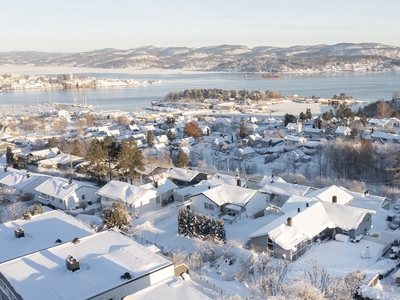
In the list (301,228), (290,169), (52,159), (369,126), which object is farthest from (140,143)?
(301,228)

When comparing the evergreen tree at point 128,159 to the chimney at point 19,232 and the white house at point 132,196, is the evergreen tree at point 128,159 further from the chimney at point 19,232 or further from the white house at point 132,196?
the chimney at point 19,232

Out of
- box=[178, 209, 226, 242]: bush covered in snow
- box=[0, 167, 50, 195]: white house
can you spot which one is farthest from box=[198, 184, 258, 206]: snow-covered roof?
box=[0, 167, 50, 195]: white house

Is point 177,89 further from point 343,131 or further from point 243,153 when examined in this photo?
point 243,153

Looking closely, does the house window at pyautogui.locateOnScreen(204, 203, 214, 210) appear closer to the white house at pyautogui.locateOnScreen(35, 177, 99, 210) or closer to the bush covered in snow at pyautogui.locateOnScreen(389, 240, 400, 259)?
the white house at pyautogui.locateOnScreen(35, 177, 99, 210)

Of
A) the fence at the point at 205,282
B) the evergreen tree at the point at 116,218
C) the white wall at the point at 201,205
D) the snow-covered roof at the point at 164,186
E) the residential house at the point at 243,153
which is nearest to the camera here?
the fence at the point at 205,282

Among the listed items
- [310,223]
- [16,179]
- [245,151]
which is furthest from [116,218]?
[245,151]

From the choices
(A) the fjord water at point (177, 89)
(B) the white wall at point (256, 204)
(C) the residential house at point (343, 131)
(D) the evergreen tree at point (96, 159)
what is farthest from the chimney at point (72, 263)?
(A) the fjord water at point (177, 89)
